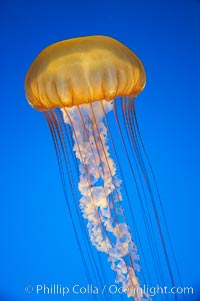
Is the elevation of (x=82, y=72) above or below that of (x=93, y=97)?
above

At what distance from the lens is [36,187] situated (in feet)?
15.9

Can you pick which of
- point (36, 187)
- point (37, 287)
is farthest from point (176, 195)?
point (37, 287)

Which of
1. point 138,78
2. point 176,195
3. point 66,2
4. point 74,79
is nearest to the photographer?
point 74,79

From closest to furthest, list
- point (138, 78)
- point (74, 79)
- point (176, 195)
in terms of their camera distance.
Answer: point (74, 79) → point (138, 78) → point (176, 195)

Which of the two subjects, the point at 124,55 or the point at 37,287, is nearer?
the point at 124,55

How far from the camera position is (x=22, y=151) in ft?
15.8

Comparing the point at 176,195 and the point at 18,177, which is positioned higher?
the point at 18,177

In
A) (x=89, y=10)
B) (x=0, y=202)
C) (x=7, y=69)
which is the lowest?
(x=0, y=202)

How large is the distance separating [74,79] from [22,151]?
176 cm

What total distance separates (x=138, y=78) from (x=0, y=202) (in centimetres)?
226

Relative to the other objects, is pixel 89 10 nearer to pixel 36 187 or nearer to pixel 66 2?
pixel 66 2

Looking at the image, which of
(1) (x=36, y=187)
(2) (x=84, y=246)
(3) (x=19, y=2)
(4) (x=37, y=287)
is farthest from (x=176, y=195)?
(3) (x=19, y=2)

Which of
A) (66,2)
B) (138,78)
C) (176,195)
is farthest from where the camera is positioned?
(176,195)

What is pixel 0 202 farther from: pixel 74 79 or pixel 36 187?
pixel 74 79
